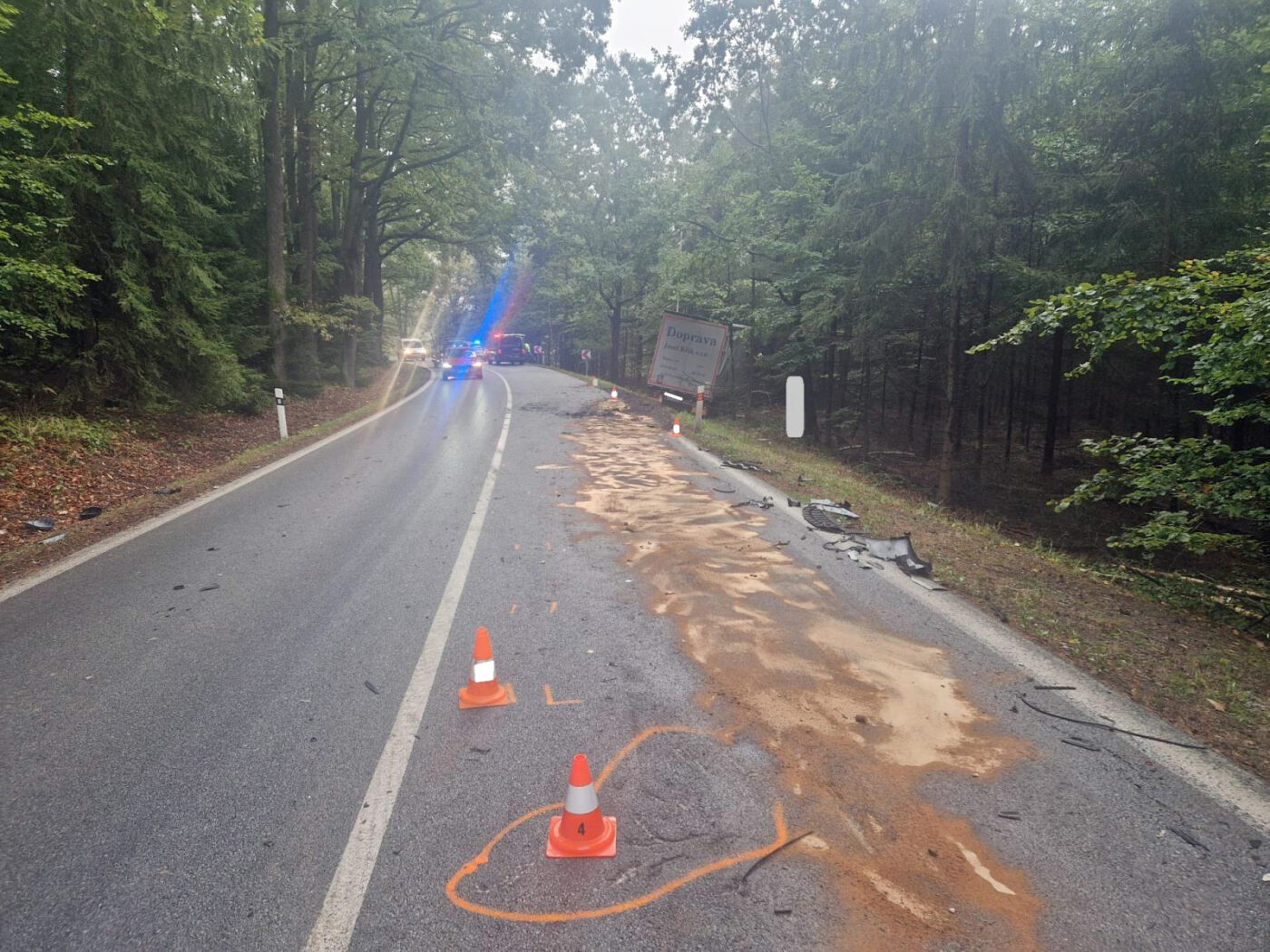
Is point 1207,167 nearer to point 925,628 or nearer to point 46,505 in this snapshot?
point 925,628

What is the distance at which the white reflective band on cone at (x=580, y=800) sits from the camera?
261 centimetres

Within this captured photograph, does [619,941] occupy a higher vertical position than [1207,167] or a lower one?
lower

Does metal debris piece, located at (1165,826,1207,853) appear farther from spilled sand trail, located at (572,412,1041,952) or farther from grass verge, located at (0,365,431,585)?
grass verge, located at (0,365,431,585)

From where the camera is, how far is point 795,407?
50.5 ft

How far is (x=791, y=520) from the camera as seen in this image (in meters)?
7.98

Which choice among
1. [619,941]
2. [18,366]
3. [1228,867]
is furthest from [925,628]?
[18,366]

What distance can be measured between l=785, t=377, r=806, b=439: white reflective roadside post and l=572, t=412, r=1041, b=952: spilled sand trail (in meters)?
8.24

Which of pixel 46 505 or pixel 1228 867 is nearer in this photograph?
pixel 1228 867

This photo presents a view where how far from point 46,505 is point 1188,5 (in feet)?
64.1

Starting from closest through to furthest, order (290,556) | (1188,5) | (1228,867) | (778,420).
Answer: (1228,867), (290,556), (1188,5), (778,420)

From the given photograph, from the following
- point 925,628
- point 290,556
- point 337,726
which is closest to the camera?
point 337,726

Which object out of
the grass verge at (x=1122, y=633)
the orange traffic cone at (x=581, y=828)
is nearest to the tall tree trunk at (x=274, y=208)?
the grass verge at (x=1122, y=633)

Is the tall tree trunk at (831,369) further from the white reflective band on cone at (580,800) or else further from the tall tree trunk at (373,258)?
the tall tree trunk at (373,258)

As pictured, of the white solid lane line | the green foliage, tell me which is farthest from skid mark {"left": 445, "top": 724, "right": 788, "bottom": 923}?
the green foliage
